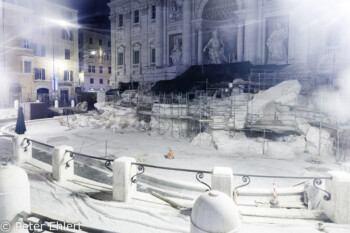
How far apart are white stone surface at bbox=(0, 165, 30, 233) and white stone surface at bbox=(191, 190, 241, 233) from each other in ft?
10.4

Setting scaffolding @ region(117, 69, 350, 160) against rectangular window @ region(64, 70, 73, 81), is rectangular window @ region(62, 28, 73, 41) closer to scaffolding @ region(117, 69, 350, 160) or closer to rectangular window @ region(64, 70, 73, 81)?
rectangular window @ region(64, 70, 73, 81)

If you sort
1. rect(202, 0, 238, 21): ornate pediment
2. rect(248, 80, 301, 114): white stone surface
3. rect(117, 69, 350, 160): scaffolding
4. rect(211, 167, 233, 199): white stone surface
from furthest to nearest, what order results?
1. rect(202, 0, 238, 21): ornate pediment
2. rect(248, 80, 301, 114): white stone surface
3. rect(117, 69, 350, 160): scaffolding
4. rect(211, 167, 233, 199): white stone surface

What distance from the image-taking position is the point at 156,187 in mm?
10625

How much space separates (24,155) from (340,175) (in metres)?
11.4

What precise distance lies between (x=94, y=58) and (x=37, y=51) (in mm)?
14415

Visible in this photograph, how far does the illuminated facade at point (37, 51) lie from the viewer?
3794 cm

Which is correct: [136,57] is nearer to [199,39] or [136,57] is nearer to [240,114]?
[199,39]

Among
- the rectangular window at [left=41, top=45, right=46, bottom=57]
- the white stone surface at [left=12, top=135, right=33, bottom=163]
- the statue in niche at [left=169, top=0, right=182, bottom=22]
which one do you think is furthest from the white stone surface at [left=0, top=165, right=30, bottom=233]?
the rectangular window at [left=41, top=45, right=46, bottom=57]

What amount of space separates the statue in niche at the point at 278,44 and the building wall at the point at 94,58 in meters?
40.0

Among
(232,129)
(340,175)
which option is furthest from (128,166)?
(232,129)

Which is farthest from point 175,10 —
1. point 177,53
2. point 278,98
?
point 278,98

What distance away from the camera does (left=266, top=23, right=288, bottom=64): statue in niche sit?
23469 mm

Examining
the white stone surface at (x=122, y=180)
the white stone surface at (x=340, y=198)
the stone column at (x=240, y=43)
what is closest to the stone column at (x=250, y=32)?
the stone column at (x=240, y=43)

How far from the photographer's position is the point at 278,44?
2372 centimetres
